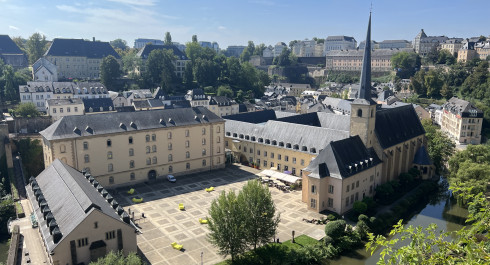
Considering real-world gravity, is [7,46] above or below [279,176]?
above

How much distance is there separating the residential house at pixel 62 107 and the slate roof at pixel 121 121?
30.7 metres

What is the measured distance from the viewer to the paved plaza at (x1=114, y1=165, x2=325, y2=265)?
1566 inches

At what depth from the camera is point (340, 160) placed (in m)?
51.3

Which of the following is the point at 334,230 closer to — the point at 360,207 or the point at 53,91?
the point at 360,207

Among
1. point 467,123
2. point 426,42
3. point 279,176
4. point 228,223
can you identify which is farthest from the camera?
point 426,42

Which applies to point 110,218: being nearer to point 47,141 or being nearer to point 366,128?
point 47,141

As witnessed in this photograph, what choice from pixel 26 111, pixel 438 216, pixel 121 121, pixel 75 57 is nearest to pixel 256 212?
pixel 438 216

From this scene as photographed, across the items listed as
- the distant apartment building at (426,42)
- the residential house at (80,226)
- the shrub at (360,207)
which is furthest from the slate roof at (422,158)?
the distant apartment building at (426,42)

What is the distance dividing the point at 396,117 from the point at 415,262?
61.3m

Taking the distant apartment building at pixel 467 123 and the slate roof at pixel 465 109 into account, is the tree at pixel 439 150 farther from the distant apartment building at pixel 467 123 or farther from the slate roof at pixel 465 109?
the slate roof at pixel 465 109

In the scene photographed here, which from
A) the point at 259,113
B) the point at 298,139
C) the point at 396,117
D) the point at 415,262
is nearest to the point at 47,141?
the point at 298,139

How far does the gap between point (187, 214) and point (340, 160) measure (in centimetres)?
2249

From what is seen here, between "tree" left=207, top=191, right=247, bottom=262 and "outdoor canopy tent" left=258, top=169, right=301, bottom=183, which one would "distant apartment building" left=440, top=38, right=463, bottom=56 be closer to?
"outdoor canopy tent" left=258, top=169, right=301, bottom=183

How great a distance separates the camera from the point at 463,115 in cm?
9131
